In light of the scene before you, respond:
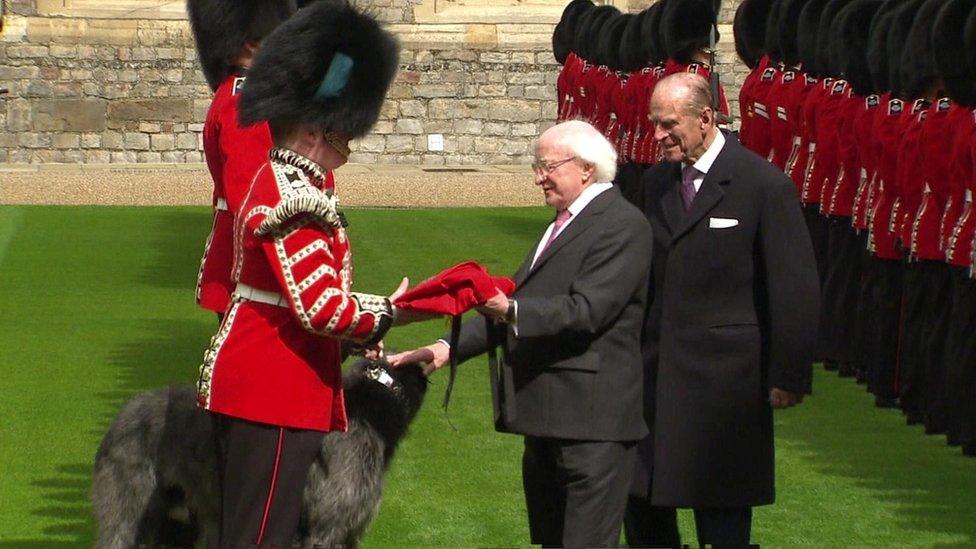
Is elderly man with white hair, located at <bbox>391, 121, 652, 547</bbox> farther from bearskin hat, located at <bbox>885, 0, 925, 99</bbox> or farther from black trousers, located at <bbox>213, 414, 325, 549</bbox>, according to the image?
bearskin hat, located at <bbox>885, 0, 925, 99</bbox>

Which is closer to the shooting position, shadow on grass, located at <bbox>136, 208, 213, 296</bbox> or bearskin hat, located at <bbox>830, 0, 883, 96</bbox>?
bearskin hat, located at <bbox>830, 0, 883, 96</bbox>

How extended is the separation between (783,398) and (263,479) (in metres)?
1.35

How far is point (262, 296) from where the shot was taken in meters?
3.87

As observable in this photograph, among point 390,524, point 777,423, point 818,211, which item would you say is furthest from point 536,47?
point 390,524

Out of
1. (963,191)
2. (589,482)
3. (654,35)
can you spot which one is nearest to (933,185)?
(963,191)

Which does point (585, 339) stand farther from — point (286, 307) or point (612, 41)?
point (612, 41)

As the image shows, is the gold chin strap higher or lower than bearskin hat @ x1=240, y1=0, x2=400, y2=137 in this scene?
lower

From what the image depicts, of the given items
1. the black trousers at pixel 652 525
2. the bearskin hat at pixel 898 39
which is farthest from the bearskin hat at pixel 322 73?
the bearskin hat at pixel 898 39

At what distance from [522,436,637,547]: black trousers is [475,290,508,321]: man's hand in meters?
0.35

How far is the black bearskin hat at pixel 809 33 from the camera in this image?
991 centimetres

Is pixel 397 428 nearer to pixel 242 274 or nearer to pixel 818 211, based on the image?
pixel 242 274

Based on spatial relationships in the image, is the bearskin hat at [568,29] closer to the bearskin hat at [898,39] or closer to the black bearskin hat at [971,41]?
the bearskin hat at [898,39]

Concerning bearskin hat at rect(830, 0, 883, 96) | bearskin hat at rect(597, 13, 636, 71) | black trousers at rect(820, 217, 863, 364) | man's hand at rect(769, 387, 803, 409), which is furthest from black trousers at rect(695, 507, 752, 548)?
bearskin hat at rect(597, 13, 636, 71)

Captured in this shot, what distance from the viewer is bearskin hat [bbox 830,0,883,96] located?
29.3 feet
